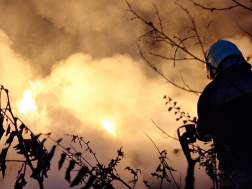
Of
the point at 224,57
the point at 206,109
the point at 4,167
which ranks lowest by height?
the point at 4,167

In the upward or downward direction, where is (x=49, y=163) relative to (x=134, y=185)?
downward

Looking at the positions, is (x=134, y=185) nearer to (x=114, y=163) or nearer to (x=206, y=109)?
(x=114, y=163)

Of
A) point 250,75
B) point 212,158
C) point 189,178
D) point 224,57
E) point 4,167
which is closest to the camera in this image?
point 189,178

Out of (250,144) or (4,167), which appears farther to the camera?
(250,144)

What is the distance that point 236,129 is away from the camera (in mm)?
3861

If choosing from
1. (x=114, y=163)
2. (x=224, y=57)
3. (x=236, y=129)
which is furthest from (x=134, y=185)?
(x=224, y=57)

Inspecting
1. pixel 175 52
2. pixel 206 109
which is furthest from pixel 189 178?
pixel 206 109

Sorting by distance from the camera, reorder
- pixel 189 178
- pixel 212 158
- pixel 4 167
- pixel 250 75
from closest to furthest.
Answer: pixel 189 178 → pixel 212 158 → pixel 4 167 → pixel 250 75

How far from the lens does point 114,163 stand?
12.7 ft

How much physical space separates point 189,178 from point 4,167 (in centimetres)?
151

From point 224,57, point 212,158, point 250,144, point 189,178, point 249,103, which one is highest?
point 224,57

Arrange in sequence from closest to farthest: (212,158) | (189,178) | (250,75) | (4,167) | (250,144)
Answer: (189,178), (212,158), (4,167), (250,144), (250,75)

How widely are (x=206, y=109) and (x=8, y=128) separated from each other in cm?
333

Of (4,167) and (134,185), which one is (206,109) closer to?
(134,185)
